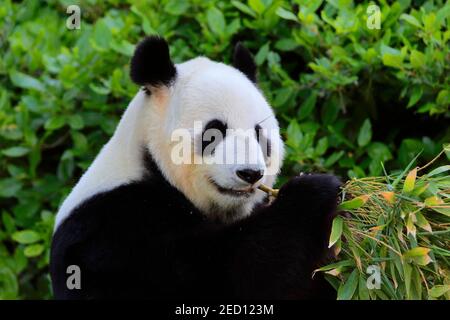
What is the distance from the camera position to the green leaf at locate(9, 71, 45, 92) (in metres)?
6.08

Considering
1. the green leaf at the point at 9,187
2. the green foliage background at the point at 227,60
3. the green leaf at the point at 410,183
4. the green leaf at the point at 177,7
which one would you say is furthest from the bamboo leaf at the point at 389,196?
the green leaf at the point at 9,187

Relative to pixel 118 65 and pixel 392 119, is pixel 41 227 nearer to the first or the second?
pixel 118 65

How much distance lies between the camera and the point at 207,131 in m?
3.70

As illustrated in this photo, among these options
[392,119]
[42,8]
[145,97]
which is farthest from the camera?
[42,8]

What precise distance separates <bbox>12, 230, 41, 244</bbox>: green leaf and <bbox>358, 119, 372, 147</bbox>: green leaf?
2.17 metres

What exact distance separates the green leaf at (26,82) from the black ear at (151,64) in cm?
236

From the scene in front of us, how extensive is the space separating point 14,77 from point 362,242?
336 cm

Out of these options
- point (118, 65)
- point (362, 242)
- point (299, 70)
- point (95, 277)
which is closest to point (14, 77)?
point (118, 65)

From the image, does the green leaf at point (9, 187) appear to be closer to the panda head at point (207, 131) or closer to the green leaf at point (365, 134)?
the green leaf at point (365, 134)

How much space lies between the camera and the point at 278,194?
12.2ft

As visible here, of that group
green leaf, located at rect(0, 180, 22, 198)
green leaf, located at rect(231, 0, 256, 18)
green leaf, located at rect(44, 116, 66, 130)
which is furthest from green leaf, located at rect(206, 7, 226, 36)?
green leaf, located at rect(0, 180, 22, 198)

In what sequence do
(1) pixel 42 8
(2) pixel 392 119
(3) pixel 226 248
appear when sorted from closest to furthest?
(3) pixel 226 248 < (2) pixel 392 119 < (1) pixel 42 8

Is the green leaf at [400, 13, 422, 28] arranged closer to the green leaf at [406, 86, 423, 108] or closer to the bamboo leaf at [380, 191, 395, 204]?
the green leaf at [406, 86, 423, 108]

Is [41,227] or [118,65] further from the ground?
[118,65]
